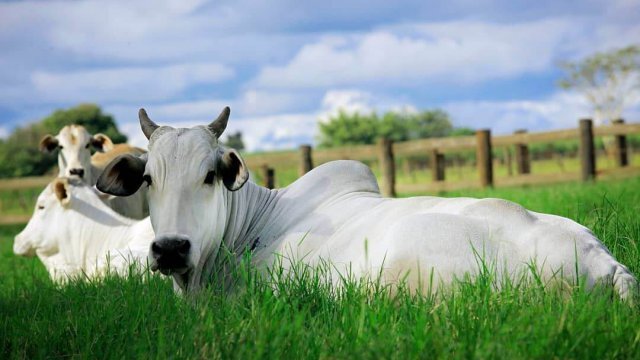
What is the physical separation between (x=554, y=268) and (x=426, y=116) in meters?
75.4

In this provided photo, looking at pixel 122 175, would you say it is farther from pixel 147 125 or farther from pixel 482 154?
pixel 482 154

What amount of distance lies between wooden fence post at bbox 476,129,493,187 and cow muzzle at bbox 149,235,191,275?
12512mm

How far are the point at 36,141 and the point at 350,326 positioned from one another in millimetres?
45174

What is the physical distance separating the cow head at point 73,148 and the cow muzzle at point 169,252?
23.1ft

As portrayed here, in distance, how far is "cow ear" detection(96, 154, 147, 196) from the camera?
4.10 meters

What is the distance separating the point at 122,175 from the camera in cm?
417

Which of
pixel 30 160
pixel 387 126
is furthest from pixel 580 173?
pixel 387 126

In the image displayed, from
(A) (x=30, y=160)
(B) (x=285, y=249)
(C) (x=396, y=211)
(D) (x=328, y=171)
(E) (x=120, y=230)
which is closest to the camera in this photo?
(C) (x=396, y=211)

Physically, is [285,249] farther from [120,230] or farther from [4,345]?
[120,230]

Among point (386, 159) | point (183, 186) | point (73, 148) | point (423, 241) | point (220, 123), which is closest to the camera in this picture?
point (423, 241)

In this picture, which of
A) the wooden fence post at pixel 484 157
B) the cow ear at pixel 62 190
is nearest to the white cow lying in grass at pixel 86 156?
the cow ear at pixel 62 190

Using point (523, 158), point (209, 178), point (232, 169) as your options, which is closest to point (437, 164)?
point (523, 158)

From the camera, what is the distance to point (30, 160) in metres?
42.5

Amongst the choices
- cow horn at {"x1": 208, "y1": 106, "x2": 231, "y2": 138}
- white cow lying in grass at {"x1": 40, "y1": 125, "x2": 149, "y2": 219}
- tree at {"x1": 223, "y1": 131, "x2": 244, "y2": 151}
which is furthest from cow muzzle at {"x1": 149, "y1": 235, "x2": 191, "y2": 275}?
tree at {"x1": 223, "y1": 131, "x2": 244, "y2": 151}
